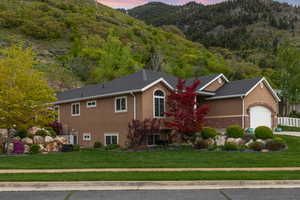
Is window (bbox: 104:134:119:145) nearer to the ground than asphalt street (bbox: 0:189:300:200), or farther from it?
farther from it

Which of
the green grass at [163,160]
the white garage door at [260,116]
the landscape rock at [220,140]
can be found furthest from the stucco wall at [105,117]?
the white garage door at [260,116]

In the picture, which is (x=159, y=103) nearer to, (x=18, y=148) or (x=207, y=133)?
(x=207, y=133)

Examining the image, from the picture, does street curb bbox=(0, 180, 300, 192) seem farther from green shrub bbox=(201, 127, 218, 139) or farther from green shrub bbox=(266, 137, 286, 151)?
green shrub bbox=(201, 127, 218, 139)

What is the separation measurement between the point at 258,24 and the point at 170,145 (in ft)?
437

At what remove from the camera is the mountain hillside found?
384 feet

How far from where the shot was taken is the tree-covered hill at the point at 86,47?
58531 millimetres

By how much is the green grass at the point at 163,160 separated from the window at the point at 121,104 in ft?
19.0

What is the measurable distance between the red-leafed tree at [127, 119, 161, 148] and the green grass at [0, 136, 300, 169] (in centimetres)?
304

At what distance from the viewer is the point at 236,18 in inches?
5940

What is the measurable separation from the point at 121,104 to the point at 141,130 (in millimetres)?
3405

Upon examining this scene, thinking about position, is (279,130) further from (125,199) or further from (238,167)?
(125,199)

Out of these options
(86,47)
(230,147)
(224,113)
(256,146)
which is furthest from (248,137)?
(86,47)

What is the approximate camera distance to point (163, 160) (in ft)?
64.0

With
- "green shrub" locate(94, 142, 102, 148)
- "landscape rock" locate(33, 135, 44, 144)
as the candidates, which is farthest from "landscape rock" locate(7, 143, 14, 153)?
"green shrub" locate(94, 142, 102, 148)
